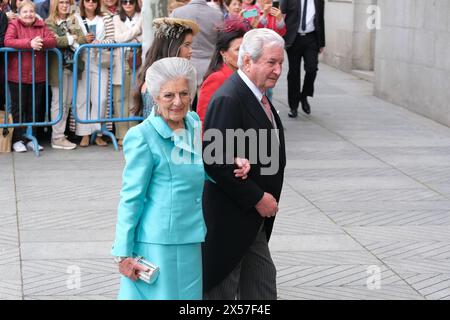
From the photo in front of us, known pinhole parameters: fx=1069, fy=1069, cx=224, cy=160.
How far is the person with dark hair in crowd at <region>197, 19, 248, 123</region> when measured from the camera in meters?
5.81

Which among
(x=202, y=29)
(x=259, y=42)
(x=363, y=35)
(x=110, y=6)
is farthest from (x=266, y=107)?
(x=363, y=35)

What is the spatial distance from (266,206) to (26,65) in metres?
6.70

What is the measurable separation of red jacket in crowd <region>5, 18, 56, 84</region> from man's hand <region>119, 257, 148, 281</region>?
272 inches

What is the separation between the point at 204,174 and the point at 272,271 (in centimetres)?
72

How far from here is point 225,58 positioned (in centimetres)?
588

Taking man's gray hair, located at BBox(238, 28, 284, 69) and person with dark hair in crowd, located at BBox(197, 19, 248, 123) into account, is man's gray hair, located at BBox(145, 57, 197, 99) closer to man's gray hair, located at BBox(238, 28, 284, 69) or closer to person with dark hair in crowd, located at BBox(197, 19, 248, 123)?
man's gray hair, located at BBox(238, 28, 284, 69)

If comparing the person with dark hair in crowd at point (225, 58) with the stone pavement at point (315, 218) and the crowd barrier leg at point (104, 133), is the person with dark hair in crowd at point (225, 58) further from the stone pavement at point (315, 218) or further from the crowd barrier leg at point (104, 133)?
the crowd barrier leg at point (104, 133)

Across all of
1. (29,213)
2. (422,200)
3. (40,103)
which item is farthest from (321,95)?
(29,213)

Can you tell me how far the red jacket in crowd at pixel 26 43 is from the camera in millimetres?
11188

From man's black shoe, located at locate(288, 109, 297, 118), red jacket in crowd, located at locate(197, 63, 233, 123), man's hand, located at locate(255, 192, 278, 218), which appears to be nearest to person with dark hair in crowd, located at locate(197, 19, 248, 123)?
red jacket in crowd, located at locate(197, 63, 233, 123)

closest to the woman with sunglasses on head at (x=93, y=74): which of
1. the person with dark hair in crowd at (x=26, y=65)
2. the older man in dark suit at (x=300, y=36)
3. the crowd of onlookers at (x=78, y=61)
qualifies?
the crowd of onlookers at (x=78, y=61)

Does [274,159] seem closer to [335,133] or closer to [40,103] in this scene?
[40,103]

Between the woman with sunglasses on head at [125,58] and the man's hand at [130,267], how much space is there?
719 centimetres

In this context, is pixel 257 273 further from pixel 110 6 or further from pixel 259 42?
pixel 110 6
